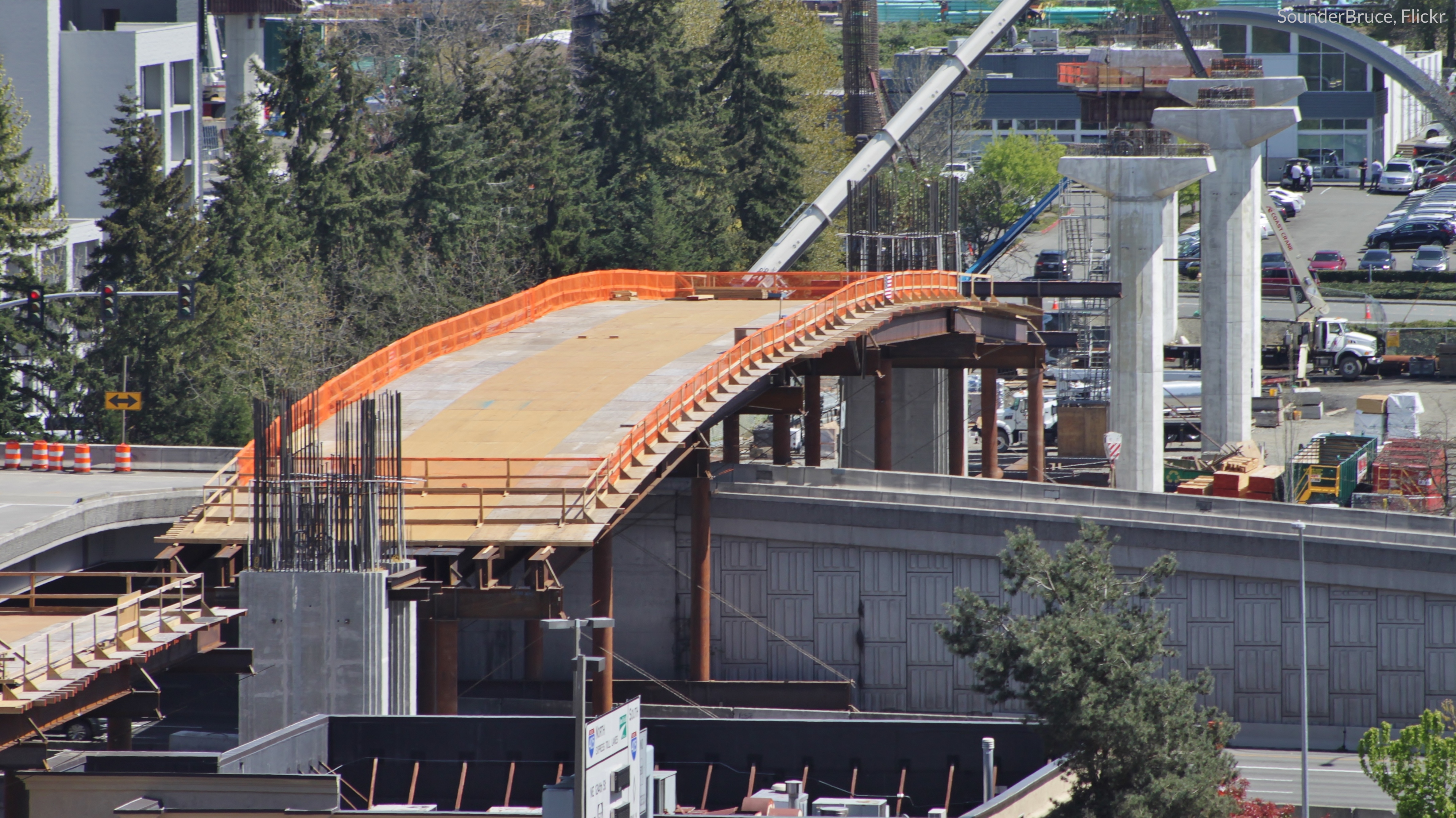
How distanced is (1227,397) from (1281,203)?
62.0 metres

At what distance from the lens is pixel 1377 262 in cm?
11962

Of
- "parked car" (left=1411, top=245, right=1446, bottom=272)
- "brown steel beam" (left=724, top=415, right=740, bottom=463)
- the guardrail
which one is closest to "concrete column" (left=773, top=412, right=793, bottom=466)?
"brown steel beam" (left=724, top=415, right=740, bottom=463)

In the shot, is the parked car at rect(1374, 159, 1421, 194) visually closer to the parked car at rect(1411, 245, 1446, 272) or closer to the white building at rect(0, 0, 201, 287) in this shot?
the parked car at rect(1411, 245, 1446, 272)

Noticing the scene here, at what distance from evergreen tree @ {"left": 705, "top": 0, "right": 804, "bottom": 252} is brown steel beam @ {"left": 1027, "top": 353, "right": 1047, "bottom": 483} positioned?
27096 millimetres

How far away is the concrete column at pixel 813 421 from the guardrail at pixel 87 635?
2880 centimetres

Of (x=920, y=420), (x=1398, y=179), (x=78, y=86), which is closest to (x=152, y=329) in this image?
(x=78, y=86)

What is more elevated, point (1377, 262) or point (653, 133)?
point (653, 133)

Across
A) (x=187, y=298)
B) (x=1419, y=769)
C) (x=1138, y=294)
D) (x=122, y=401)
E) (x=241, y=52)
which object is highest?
(x=241, y=52)

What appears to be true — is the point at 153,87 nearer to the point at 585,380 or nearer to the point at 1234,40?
the point at 585,380

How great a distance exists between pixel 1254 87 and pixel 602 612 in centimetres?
4324

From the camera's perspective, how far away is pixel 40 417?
7131 centimetres

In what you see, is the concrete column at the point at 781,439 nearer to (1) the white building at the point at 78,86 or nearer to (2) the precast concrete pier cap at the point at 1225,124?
(2) the precast concrete pier cap at the point at 1225,124

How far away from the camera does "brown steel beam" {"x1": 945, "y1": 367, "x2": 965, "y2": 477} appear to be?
7188 cm

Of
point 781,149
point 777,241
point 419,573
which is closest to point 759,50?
point 781,149
